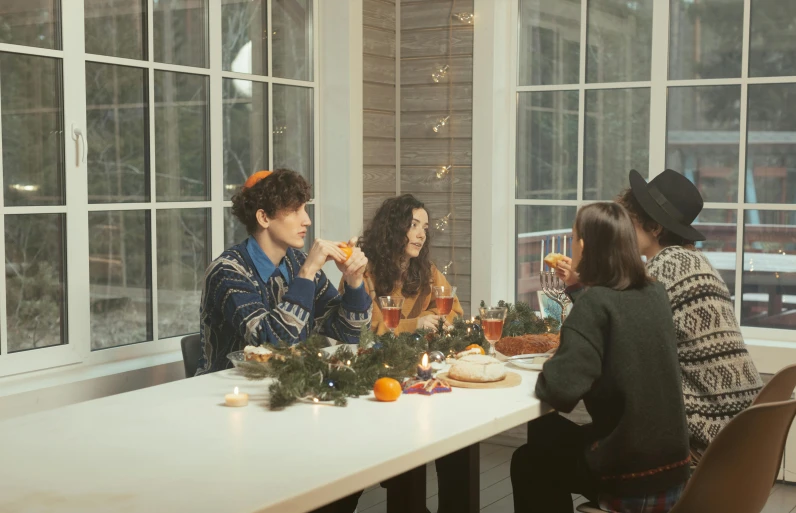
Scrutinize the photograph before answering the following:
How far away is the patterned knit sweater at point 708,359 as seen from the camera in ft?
8.02

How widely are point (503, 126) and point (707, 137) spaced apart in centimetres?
95

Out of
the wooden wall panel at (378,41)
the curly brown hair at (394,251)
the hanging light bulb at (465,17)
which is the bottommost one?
the curly brown hair at (394,251)

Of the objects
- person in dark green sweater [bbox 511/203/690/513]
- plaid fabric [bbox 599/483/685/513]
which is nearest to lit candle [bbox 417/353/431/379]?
person in dark green sweater [bbox 511/203/690/513]

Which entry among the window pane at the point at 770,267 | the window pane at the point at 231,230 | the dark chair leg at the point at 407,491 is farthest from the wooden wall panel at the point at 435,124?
the dark chair leg at the point at 407,491

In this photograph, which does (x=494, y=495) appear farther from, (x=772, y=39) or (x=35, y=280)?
(x=772, y=39)

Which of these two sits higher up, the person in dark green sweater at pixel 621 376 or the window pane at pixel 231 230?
the window pane at pixel 231 230

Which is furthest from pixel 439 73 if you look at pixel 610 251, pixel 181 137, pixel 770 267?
pixel 610 251

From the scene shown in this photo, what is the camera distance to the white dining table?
150 cm

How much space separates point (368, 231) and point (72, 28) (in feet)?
4.28

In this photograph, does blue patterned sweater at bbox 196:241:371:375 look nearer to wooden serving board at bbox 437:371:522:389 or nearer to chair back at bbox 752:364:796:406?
wooden serving board at bbox 437:371:522:389

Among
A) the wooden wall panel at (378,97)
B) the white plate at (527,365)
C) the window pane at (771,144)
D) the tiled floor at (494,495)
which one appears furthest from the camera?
the wooden wall panel at (378,97)

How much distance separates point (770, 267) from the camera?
13.0ft

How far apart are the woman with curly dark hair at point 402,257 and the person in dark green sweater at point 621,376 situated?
1.25 meters

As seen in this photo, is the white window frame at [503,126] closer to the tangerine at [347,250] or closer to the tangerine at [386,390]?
the tangerine at [347,250]
